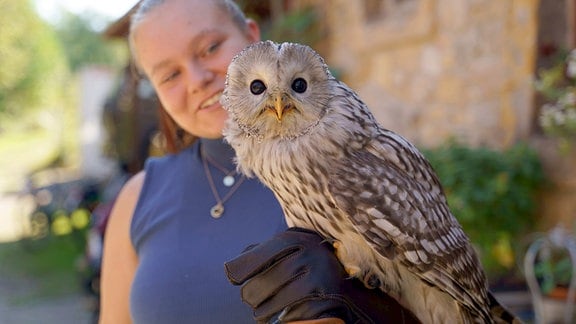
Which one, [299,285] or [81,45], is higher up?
[81,45]

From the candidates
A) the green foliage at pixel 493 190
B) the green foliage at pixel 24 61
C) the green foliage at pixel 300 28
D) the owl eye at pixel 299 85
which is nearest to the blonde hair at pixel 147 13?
the owl eye at pixel 299 85

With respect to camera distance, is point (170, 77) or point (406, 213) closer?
point (406, 213)

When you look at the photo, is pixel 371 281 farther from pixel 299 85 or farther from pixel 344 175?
pixel 299 85

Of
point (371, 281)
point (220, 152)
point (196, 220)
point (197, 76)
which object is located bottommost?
point (371, 281)

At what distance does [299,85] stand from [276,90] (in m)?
0.07

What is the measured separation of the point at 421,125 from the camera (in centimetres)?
548

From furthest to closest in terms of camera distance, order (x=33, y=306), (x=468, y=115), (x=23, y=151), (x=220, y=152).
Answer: (x=23, y=151) → (x=33, y=306) → (x=468, y=115) → (x=220, y=152)

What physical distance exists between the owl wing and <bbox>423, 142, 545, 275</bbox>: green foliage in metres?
2.34

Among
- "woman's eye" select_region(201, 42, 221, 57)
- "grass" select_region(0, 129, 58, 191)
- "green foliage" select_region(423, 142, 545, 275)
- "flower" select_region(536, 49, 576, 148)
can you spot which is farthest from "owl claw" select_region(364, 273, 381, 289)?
"grass" select_region(0, 129, 58, 191)

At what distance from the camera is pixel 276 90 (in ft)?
5.21

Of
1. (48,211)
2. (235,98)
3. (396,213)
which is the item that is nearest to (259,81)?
(235,98)

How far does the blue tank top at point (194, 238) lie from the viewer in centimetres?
182

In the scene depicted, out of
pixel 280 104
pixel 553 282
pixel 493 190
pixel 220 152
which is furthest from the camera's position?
pixel 493 190

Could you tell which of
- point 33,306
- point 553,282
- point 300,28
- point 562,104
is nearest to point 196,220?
point 562,104
